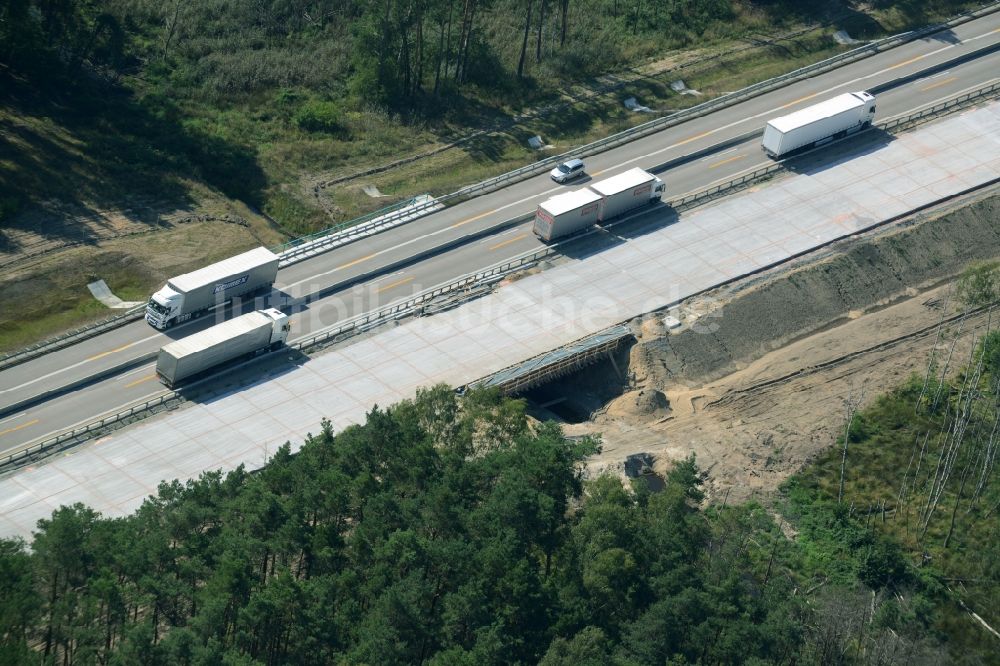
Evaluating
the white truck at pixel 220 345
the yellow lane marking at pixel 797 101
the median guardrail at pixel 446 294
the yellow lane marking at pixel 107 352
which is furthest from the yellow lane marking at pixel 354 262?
the yellow lane marking at pixel 797 101

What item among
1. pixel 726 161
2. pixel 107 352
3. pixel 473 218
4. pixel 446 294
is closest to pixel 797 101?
pixel 726 161

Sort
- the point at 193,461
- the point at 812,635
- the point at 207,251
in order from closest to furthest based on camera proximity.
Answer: the point at 812,635, the point at 193,461, the point at 207,251

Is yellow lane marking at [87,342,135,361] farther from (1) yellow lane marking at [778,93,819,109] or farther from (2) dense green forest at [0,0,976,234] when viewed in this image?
(1) yellow lane marking at [778,93,819,109]

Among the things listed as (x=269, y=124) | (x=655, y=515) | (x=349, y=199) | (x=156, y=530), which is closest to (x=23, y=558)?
(x=156, y=530)

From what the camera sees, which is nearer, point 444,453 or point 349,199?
point 444,453

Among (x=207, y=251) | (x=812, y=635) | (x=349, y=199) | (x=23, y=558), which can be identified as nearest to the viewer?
(x=23, y=558)

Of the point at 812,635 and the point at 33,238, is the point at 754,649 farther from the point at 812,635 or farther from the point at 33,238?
the point at 33,238

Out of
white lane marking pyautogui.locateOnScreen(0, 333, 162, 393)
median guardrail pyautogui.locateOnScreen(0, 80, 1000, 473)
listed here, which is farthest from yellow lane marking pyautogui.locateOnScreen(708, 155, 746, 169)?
white lane marking pyautogui.locateOnScreen(0, 333, 162, 393)
